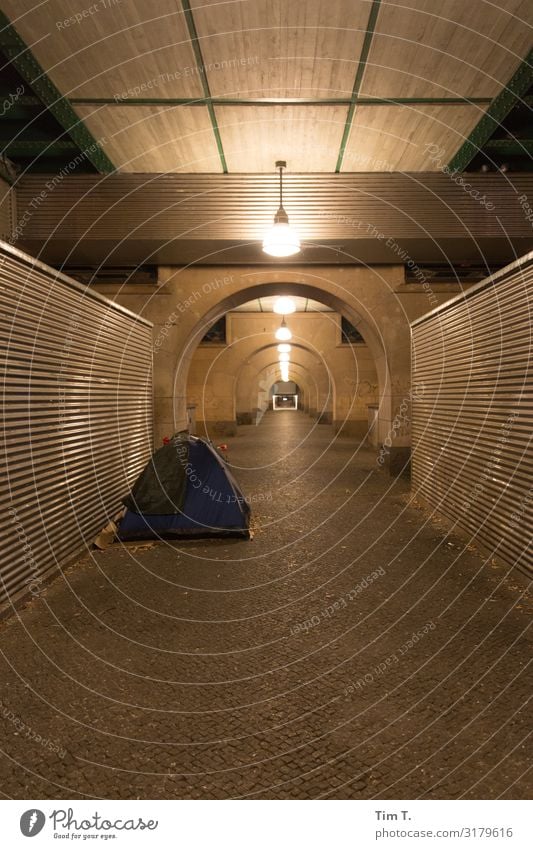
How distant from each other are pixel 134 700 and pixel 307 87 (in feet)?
27.5

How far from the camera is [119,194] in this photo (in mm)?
10469

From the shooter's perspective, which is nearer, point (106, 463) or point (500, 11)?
point (500, 11)

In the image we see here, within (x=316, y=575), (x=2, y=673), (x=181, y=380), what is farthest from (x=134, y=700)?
(x=181, y=380)

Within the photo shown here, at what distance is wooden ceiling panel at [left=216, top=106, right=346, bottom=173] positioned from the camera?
27.1 ft

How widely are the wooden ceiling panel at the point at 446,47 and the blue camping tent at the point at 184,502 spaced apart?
21.0 ft

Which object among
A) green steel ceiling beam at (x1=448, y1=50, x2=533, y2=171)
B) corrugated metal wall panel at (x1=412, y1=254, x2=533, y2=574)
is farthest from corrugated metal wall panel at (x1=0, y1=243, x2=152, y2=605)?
green steel ceiling beam at (x1=448, y1=50, x2=533, y2=171)

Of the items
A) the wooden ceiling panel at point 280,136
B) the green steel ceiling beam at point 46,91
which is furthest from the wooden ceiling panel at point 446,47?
the green steel ceiling beam at point 46,91

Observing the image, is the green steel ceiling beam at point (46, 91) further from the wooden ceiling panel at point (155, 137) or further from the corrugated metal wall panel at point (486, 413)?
the corrugated metal wall panel at point (486, 413)

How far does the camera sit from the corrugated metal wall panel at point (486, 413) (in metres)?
6.03

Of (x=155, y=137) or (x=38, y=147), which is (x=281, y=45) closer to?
(x=155, y=137)

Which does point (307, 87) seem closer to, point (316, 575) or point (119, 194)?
point (119, 194)

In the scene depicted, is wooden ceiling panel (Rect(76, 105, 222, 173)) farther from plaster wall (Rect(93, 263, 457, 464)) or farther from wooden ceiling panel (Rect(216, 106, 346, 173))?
plaster wall (Rect(93, 263, 457, 464))

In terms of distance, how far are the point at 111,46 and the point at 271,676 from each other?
8128mm

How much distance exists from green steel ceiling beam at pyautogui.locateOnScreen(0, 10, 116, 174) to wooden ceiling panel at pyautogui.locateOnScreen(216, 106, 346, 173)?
2389mm
